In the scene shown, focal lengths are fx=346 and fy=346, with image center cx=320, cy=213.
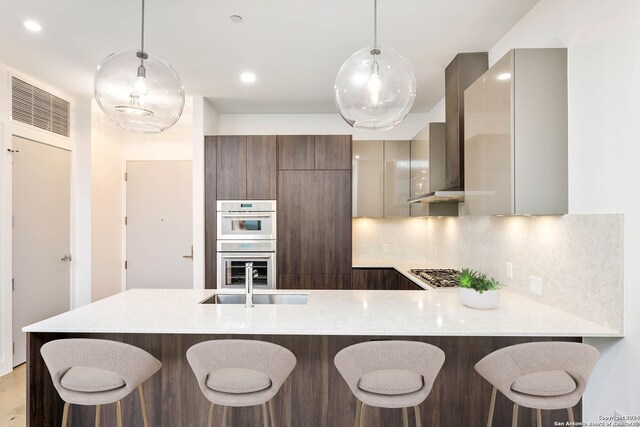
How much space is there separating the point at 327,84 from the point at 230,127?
1.60m

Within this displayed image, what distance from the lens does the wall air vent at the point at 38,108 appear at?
10.5ft

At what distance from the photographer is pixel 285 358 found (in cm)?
152

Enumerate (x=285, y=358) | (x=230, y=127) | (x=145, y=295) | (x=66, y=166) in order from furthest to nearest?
(x=230, y=127), (x=66, y=166), (x=145, y=295), (x=285, y=358)

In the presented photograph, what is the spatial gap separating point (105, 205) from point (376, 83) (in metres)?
4.00

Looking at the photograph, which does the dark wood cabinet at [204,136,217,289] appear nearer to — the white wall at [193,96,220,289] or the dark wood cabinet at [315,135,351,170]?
the white wall at [193,96,220,289]

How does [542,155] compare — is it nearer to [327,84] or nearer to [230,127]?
[327,84]

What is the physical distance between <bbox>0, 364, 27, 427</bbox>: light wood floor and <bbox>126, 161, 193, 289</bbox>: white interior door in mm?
1624

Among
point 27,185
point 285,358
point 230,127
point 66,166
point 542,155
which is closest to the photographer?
point 285,358

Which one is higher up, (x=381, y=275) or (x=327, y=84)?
(x=327, y=84)

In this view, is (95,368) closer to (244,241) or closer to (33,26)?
(244,241)

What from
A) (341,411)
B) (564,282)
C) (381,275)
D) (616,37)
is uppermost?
(616,37)

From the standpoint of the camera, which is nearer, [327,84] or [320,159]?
[327,84]

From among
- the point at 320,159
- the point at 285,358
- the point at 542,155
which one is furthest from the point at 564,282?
the point at 320,159

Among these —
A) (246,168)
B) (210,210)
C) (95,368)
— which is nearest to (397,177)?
(246,168)
